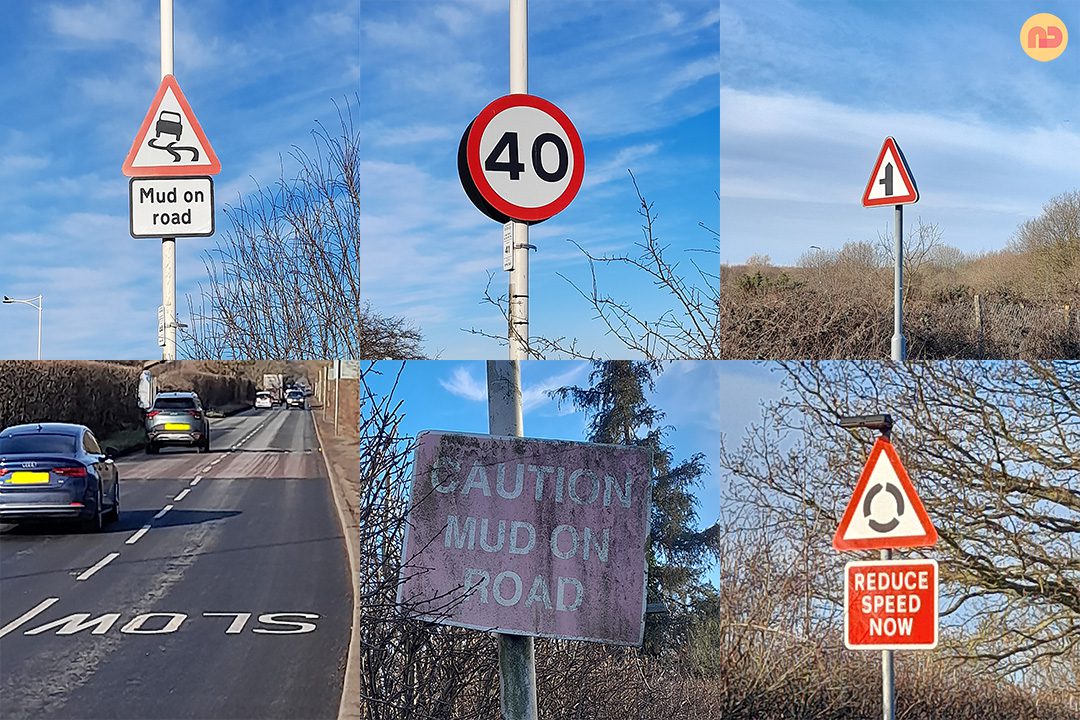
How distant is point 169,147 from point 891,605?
5.27m

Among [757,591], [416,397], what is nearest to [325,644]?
[416,397]

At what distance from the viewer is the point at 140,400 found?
21.6ft

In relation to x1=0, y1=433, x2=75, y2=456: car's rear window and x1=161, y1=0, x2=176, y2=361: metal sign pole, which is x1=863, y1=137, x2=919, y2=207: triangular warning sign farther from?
x1=0, y1=433, x2=75, y2=456: car's rear window

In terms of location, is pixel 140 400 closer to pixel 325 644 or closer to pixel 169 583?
pixel 169 583

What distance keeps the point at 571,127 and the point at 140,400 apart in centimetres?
292

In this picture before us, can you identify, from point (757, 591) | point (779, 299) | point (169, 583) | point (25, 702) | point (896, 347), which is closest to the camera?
point (25, 702)

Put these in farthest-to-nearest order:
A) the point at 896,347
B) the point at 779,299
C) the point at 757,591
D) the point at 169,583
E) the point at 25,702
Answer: the point at 779,299 → the point at 896,347 → the point at 757,591 → the point at 169,583 → the point at 25,702

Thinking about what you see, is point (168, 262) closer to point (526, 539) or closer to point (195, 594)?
point (195, 594)

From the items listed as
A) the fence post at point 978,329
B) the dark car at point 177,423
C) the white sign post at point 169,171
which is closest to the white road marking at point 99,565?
the dark car at point 177,423

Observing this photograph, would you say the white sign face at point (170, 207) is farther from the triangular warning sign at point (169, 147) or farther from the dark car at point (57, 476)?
the dark car at point (57, 476)

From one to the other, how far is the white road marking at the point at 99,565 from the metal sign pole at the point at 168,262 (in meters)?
1.77

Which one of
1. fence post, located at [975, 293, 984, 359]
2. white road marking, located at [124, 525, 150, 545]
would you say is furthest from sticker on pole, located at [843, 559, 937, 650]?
fence post, located at [975, 293, 984, 359]

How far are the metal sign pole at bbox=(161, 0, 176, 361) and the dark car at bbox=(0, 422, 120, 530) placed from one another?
138cm

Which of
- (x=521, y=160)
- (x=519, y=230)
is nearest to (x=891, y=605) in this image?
(x=519, y=230)
